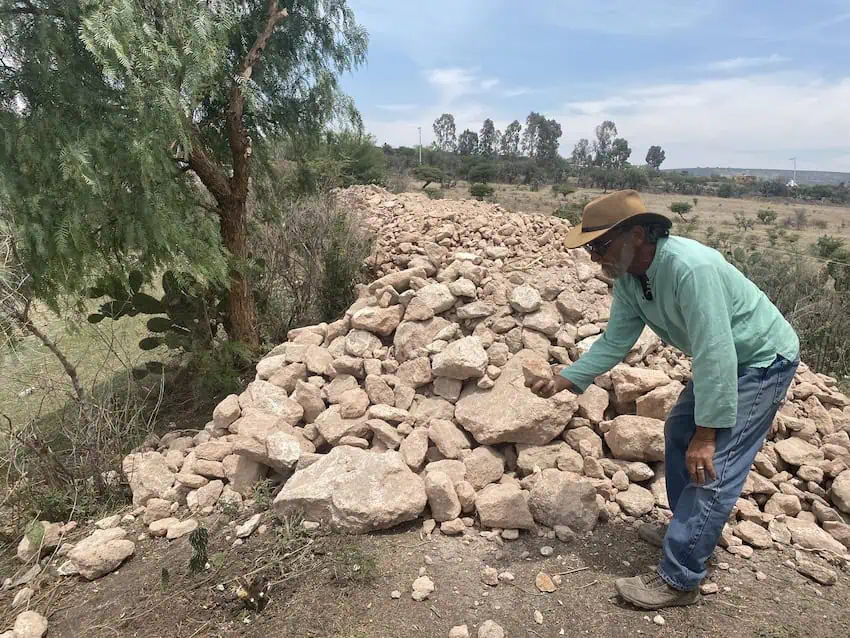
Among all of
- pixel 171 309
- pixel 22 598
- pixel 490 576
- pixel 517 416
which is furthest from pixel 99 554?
pixel 171 309

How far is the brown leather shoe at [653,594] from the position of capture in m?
2.25

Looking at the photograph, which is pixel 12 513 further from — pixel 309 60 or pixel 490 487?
pixel 309 60

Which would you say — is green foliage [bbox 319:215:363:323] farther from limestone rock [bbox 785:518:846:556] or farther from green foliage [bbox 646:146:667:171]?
green foliage [bbox 646:146:667:171]

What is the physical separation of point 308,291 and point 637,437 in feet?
15.7

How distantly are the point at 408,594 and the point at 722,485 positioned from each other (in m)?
1.42

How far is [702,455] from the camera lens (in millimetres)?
2092

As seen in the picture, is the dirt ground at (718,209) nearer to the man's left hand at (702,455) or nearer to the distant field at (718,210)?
the distant field at (718,210)

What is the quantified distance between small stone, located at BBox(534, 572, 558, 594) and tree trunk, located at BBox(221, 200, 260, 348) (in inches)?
160

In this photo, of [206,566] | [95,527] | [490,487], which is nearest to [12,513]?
[95,527]

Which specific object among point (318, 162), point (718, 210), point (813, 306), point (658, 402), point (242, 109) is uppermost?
point (242, 109)

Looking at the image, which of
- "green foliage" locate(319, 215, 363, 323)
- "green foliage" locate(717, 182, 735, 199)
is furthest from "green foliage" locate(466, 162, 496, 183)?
Answer: "green foliage" locate(319, 215, 363, 323)

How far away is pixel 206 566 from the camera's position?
267 cm

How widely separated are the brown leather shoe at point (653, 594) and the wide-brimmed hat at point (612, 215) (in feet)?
4.77

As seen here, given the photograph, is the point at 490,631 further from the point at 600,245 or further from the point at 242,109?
the point at 242,109
